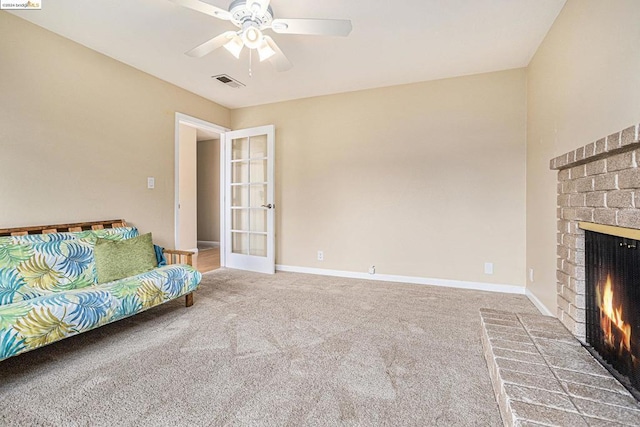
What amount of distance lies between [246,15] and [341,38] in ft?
3.18

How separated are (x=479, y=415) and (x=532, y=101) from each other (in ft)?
9.69

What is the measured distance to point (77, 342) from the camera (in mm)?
2141

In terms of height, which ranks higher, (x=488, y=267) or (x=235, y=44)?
(x=235, y=44)

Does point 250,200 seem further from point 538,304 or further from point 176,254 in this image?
point 538,304

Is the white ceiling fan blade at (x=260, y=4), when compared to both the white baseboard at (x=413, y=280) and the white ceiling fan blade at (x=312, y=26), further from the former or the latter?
the white baseboard at (x=413, y=280)

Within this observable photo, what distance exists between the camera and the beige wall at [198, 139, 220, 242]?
6.89 m

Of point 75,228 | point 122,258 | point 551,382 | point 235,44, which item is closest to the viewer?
point 551,382

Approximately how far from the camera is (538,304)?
9.13 ft

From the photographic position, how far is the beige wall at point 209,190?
22.6ft

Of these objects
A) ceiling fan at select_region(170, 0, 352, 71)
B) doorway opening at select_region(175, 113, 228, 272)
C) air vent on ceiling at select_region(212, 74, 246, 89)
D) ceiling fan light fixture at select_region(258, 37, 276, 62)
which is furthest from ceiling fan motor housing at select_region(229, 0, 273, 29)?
doorway opening at select_region(175, 113, 228, 272)

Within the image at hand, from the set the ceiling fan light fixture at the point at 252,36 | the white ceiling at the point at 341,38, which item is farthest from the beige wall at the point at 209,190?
the ceiling fan light fixture at the point at 252,36

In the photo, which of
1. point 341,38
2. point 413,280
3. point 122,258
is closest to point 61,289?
point 122,258

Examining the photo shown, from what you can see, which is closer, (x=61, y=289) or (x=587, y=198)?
(x=587, y=198)

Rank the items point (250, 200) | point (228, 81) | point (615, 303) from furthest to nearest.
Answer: point (250, 200) < point (228, 81) < point (615, 303)
